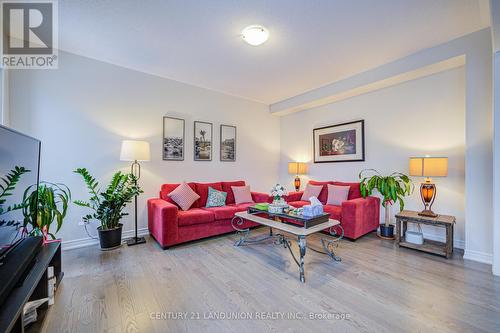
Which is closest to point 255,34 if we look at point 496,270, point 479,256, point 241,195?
point 241,195

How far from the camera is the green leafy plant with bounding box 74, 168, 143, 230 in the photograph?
286cm

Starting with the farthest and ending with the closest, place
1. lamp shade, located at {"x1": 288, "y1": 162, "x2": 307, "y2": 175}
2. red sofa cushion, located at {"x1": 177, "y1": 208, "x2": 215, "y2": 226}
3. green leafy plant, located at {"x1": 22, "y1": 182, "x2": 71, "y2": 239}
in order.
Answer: lamp shade, located at {"x1": 288, "y1": 162, "x2": 307, "y2": 175}
red sofa cushion, located at {"x1": 177, "y1": 208, "x2": 215, "y2": 226}
green leafy plant, located at {"x1": 22, "y1": 182, "x2": 71, "y2": 239}

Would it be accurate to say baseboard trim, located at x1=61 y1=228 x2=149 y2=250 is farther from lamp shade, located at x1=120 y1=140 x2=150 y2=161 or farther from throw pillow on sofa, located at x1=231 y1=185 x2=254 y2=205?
throw pillow on sofa, located at x1=231 y1=185 x2=254 y2=205

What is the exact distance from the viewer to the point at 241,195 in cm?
397

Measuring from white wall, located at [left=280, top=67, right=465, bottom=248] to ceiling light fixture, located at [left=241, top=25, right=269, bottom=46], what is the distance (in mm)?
2355

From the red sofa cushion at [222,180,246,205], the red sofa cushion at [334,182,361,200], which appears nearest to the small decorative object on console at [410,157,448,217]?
the red sofa cushion at [334,182,361,200]

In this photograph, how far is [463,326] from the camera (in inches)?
57.4

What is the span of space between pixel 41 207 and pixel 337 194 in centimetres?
392

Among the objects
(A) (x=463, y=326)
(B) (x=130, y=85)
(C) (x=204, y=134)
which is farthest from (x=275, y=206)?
(B) (x=130, y=85)

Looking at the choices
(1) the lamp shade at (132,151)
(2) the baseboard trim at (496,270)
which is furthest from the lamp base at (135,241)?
(2) the baseboard trim at (496,270)

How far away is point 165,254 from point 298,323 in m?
1.87

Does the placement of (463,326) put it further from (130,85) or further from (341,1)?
(130,85)

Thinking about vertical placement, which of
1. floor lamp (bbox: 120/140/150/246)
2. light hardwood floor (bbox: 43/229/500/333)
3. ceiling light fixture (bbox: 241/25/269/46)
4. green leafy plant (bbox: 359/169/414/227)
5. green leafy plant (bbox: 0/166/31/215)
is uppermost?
ceiling light fixture (bbox: 241/25/269/46)

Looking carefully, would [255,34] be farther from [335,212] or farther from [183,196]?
[335,212]
